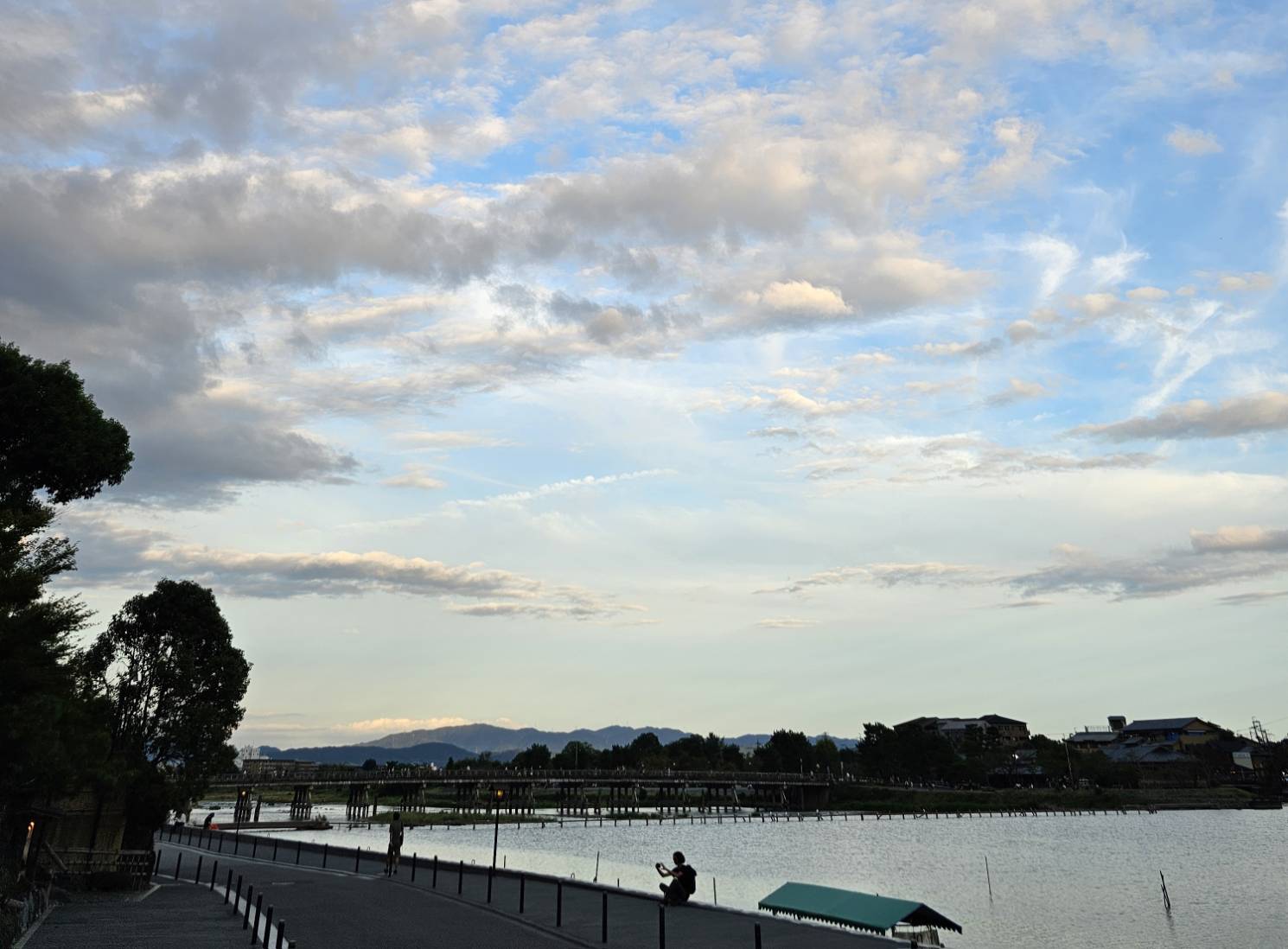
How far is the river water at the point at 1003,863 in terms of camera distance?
45.6m

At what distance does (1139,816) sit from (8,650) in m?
169

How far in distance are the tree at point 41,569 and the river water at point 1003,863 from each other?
34208 millimetres

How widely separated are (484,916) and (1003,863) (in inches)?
2526

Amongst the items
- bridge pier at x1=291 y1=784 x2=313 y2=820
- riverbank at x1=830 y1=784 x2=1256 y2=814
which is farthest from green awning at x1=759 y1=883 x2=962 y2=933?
riverbank at x1=830 y1=784 x2=1256 y2=814

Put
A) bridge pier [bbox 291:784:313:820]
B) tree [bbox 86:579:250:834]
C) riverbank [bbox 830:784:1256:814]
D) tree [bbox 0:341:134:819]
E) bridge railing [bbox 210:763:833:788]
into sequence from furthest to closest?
1. riverbank [bbox 830:784:1256:814]
2. bridge pier [bbox 291:784:313:820]
3. bridge railing [bbox 210:763:833:788]
4. tree [bbox 86:579:250:834]
5. tree [bbox 0:341:134:819]

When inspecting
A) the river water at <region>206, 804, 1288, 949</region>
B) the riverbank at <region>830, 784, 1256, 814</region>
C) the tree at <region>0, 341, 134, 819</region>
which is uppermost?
the tree at <region>0, 341, 134, 819</region>

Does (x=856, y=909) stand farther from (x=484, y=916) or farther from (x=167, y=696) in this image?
(x=167, y=696)

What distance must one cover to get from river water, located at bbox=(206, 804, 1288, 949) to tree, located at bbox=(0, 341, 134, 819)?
1347 inches

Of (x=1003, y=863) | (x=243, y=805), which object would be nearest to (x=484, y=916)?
(x=1003, y=863)

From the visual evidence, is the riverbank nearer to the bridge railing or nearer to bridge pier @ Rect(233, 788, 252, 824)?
the bridge railing

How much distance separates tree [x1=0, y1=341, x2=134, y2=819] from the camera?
2264 cm

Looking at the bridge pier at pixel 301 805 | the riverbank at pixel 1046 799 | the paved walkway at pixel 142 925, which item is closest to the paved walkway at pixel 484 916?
the paved walkway at pixel 142 925

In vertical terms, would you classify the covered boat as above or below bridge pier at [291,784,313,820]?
above

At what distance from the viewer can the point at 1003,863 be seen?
7756cm
